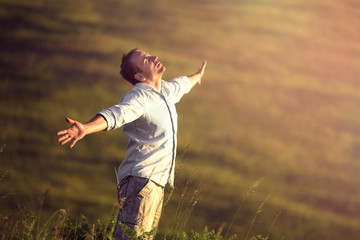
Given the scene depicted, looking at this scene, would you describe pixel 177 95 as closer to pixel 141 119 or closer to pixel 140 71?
pixel 140 71

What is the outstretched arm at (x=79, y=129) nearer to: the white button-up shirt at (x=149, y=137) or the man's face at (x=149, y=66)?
the white button-up shirt at (x=149, y=137)

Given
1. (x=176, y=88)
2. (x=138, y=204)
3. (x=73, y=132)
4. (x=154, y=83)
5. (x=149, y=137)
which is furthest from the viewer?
(x=176, y=88)

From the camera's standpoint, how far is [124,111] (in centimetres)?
226

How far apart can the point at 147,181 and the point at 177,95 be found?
0.92 meters

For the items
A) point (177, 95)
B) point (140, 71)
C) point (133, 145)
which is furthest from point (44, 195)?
point (177, 95)

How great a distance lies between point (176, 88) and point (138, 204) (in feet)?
3.46

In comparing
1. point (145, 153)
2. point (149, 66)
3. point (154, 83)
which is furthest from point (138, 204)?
point (149, 66)

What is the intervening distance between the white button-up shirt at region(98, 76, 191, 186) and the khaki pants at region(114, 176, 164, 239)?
5 cm

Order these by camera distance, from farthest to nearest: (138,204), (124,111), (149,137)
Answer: (149,137) → (138,204) → (124,111)

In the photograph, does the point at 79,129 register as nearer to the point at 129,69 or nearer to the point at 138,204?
the point at 138,204

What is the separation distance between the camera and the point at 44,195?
1.87 metres

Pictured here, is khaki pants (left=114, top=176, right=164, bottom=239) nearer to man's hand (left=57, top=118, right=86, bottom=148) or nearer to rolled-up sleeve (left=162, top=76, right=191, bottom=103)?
man's hand (left=57, top=118, right=86, bottom=148)

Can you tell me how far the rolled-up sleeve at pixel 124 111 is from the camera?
215cm

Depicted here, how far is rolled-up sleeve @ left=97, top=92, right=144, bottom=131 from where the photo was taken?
215cm
